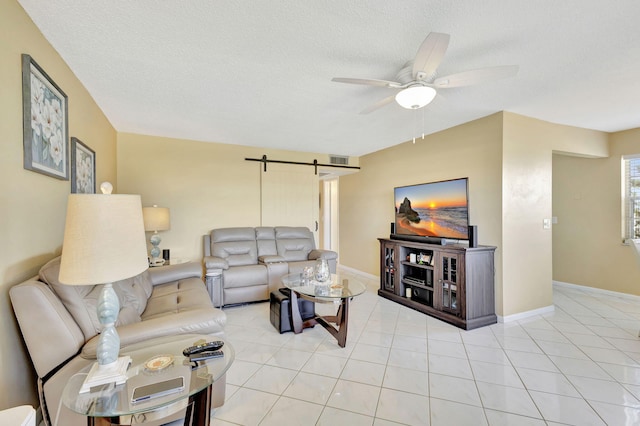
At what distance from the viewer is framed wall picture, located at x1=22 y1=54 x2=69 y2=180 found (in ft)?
5.14

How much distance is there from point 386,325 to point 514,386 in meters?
1.32

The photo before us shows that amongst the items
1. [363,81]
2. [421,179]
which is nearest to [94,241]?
[363,81]

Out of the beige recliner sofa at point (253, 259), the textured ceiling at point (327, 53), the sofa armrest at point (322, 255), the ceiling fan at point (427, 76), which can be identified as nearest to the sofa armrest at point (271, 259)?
the beige recliner sofa at point (253, 259)

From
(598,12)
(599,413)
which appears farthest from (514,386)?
(598,12)

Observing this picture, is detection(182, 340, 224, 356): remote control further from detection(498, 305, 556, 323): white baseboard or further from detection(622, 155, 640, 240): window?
detection(622, 155, 640, 240): window

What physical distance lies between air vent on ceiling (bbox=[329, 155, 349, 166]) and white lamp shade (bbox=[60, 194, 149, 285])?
4550 mm

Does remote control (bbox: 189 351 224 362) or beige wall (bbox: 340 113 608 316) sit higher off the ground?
beige wall (bbox: 340 113 608 316)

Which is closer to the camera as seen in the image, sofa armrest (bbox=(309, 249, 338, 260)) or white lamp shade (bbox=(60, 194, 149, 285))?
white lamp shade (bbox=(60, 194, 149, 285))

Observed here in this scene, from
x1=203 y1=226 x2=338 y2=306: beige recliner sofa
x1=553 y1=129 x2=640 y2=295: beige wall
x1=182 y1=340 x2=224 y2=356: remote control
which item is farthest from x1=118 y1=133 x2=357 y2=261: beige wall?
x1=553 y1=129 x2=640 y2=295: beige wall

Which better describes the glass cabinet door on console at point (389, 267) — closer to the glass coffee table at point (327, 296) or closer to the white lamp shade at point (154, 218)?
the glass coffee table at point (327, 296)

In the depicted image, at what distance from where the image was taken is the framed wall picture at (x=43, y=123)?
1568 millimetres

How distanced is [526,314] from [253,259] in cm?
373

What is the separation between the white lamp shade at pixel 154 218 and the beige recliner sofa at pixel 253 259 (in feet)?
2.43

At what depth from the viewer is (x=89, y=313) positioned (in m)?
1.58
